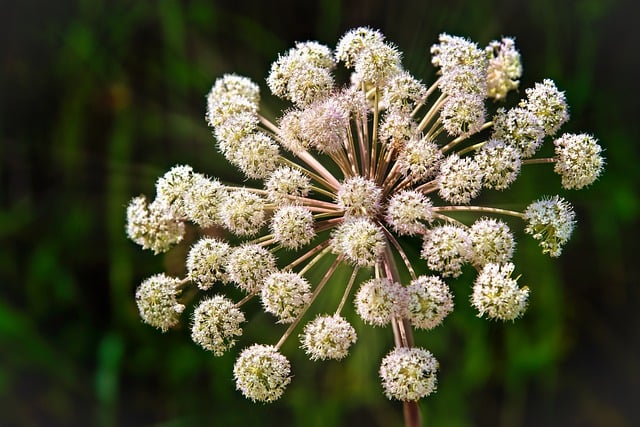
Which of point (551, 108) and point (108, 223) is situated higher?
point (108, 223)

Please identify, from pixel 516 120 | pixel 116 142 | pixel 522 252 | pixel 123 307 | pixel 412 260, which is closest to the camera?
pixel 516 120

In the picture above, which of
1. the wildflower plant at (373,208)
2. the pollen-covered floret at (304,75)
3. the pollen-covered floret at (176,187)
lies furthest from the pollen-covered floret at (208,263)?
the pollen-covered floret at (304,75)

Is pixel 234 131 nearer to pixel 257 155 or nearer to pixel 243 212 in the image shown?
pixel 257 155

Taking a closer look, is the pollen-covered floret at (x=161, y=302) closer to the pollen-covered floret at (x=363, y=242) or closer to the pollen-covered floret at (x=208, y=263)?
the pollen-covered floret at (x=208, y=263)

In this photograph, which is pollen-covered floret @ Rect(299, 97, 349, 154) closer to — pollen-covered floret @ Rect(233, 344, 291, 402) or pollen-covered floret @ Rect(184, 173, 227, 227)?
pollen-covered floret @ Rect(184, 173, 227, 227)

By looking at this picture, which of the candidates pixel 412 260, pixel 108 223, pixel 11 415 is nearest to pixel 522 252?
pixel 412 260

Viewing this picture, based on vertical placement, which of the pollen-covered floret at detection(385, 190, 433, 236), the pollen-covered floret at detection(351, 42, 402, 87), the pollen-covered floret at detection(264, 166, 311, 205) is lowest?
the pollen-covered floret at detection(385, 190, 433, 236)

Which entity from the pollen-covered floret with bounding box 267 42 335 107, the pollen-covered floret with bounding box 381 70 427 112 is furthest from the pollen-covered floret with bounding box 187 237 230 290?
the pollen-covered floret with bounding box 381 70 427 112

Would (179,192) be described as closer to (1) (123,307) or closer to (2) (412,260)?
(2) (412,260)
